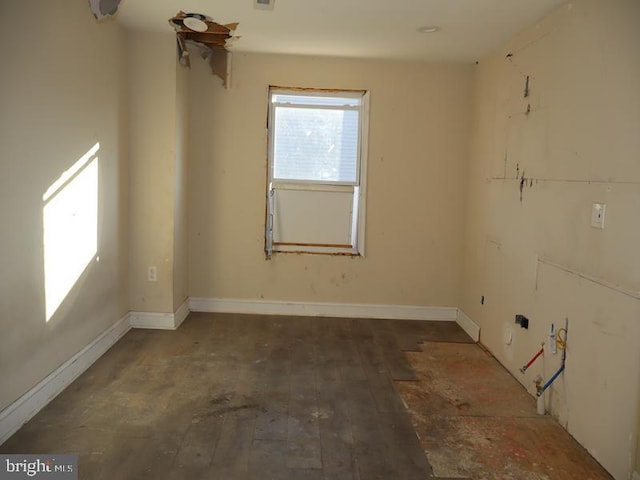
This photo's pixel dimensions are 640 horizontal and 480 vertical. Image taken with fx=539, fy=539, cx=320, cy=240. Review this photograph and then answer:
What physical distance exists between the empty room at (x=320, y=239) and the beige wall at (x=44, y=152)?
0.06 ft

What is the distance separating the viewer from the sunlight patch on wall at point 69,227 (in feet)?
9.83

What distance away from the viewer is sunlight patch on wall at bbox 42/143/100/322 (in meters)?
3.00

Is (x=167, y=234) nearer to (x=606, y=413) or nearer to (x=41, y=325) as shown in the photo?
(x=41, y=325)

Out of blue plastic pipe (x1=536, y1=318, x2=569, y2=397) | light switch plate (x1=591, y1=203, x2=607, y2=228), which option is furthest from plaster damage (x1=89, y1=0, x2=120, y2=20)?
blue plastic pipe (x1=536, y1=318, x2=569, y2=397)

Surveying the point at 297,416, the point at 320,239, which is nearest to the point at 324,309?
the point at 320,239

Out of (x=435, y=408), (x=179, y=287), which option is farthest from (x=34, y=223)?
(x=435, y=408)

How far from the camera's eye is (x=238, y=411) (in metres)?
2.99

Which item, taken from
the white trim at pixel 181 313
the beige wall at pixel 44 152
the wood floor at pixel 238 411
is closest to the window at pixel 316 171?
the white trim at pixel 181 313

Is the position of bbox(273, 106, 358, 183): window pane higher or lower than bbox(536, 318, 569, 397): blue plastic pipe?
higher

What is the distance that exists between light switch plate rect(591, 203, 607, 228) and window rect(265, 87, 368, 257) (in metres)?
2.44

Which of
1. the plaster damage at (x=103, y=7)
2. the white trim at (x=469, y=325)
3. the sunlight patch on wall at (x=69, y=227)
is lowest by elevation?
the white trim at (x=469, y=325)

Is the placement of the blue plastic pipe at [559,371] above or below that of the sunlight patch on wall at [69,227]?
below

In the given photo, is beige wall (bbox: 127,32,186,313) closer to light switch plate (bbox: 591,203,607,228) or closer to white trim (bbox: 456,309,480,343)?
white trim (bbox: 456,309,480,343)

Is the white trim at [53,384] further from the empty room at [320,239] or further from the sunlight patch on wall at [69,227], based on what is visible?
the sunlight patch on wall at [69,227]
